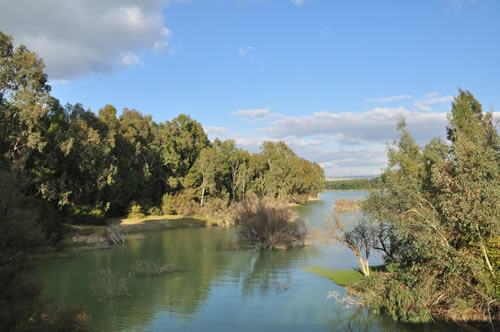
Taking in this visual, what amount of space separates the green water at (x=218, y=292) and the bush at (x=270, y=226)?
1385 millimetres

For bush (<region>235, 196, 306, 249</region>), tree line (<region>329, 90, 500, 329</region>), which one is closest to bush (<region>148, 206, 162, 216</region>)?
bush (<region>235, 196, 306, 249</region>)

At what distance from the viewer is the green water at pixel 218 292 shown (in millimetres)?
13414

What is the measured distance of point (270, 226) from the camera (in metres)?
29.7

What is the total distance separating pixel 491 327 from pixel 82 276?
19.4 metres

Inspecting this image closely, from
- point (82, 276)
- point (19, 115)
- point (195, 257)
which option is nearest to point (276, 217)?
point (195, 257)

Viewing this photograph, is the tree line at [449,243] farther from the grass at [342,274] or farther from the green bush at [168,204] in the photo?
the green bush at [168,204]

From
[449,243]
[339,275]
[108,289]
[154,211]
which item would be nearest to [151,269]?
[108,289]

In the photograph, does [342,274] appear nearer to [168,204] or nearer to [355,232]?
[355,232]

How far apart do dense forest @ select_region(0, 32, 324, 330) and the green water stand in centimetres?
357

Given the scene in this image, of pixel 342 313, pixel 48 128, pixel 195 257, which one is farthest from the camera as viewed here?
pixel 48 128

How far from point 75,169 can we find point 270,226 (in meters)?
23.1

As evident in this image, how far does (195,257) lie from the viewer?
26781mm

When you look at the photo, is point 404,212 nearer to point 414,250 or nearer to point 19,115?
point 414,250

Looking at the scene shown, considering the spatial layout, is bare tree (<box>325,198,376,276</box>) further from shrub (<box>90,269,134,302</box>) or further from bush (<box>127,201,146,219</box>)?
bush (<box>127,201,146,219</box>)
